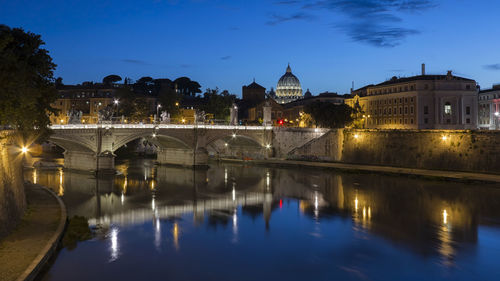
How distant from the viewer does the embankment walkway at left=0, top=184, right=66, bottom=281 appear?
1474 centimetres

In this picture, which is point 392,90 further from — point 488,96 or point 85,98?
point 85,98

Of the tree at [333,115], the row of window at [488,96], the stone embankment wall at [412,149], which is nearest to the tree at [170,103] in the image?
the tree at [333,115]

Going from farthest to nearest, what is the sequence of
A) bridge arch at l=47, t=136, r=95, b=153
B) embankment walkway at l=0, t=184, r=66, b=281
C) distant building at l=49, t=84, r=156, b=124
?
1. distant building at l=49, t=84, r=156, b=124
2. bridge arch at l=47, t=136, r=95, b=153
3. embankment walkway at l=0, t=184, r=66, b=281

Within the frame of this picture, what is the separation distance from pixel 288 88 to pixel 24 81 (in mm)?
140941

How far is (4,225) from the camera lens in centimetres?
1770

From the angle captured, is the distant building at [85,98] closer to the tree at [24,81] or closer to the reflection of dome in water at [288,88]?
the tree at [24,81]

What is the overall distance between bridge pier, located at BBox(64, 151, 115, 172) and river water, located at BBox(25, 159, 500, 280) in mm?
1988

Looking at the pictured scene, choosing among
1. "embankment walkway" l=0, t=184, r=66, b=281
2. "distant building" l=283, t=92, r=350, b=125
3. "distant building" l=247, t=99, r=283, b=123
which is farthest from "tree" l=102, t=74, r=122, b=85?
"embankment walkway" l=0, t=184, r=66, b=281

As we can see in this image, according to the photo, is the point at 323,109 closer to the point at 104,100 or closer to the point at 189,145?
the point at 189,145

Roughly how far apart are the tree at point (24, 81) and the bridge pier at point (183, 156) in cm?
2665

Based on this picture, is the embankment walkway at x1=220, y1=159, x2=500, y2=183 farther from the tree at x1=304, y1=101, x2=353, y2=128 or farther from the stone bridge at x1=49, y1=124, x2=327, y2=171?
the tree at x1=304, y1=101, x2=353, y2=128

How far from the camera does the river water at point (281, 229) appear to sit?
18797 millimetres

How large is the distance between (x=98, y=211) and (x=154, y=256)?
36.6 feet

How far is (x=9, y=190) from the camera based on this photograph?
19.6 meters
